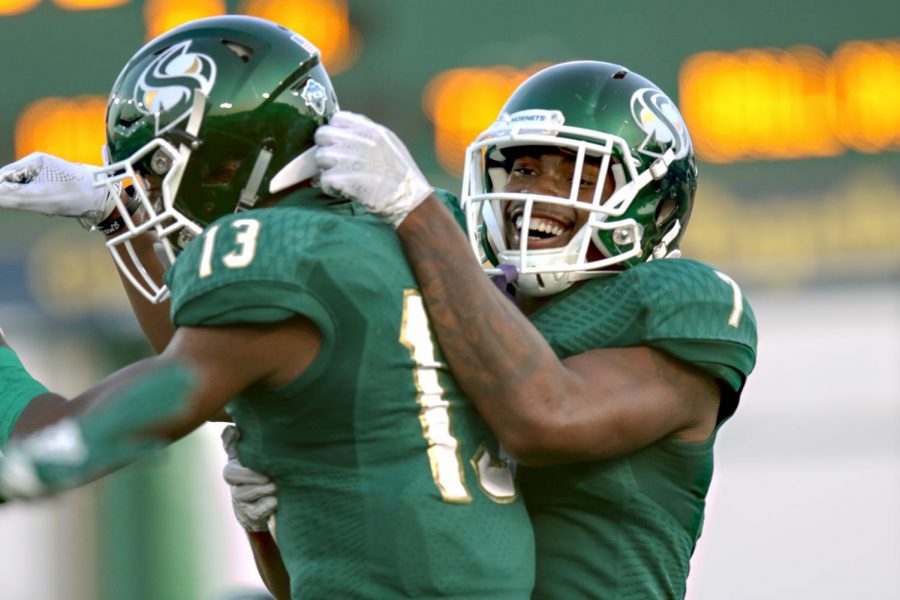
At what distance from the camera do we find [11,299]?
268 inches

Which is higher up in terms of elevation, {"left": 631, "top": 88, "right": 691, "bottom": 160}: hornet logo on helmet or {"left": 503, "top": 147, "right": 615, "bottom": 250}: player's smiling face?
{"left": 631, "top": 88, "right": 691, "bottom": 160}: hornet logo on helmet

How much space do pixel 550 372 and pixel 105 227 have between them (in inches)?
34.0

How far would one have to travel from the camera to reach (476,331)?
209 cm

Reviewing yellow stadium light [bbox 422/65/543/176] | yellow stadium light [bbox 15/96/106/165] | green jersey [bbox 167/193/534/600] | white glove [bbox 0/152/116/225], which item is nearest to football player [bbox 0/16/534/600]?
green jersey [bbox 167/193/534/600]

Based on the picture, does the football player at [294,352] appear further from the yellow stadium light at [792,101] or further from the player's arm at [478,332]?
the yellow stadium light at [792,101]

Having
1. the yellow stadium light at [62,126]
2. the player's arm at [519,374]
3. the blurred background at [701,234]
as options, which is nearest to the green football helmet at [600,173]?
the player's arm at [519,374]

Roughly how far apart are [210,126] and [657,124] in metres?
0.72

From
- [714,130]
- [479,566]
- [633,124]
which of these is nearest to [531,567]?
[479,566]

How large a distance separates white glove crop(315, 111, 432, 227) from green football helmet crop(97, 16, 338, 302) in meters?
0.11

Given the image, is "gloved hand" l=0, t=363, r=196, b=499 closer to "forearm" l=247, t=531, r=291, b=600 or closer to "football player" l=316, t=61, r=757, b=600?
"football player" l=316, t=61, r=757, b=600

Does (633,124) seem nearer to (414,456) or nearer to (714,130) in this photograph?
(414,456)

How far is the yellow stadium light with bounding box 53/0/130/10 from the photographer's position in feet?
21.3

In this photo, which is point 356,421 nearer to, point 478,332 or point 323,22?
point 478,332

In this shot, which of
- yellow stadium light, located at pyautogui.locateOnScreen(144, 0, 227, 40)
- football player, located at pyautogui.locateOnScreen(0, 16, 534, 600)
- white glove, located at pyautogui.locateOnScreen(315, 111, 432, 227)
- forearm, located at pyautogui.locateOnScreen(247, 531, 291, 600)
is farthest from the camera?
yellow stadium light, located at pyautogui.locateOnScreen(144, 0, 227, 40)
